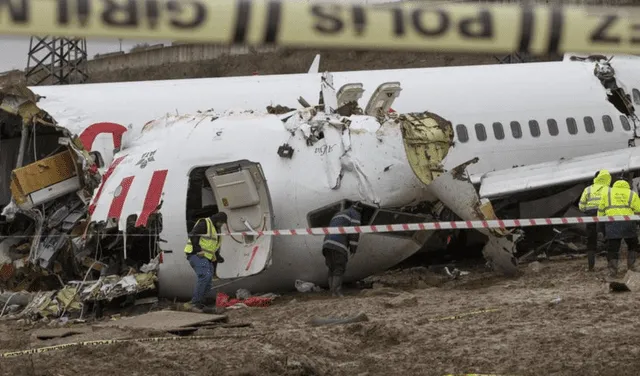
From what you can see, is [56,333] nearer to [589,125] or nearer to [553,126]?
[553,126]

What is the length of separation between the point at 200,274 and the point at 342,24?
31.6 ft

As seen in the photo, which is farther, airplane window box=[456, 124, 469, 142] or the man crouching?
airplane window box=[456, 124, 469, 142]

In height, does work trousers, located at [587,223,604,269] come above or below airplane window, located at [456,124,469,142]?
below

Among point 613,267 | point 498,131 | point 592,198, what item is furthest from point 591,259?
point 498,131

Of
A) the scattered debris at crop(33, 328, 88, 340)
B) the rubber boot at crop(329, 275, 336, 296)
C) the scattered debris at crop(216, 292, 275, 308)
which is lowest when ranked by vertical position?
the scattered debris at crop(216, 292, 275, 308)

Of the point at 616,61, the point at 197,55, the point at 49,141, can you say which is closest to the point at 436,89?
the point at 616,61

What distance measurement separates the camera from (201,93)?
21047mm

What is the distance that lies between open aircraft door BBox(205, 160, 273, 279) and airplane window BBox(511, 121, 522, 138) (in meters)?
6.27

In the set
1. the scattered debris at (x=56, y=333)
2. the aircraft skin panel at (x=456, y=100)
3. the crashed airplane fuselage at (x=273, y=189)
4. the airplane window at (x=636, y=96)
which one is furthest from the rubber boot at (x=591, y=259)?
the scattered debris at (x=56, y=333)

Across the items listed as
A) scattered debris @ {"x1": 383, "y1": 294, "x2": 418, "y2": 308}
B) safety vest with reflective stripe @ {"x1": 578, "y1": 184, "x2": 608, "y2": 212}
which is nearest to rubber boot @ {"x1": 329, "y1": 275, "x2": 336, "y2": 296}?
scattered debris @ {"x1": 383, "y1": 294, "x2": 418, "y2": 308}

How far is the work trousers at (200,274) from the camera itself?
53.5 ft

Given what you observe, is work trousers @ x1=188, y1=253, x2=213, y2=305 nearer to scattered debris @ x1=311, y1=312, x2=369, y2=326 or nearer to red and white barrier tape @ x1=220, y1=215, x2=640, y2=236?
red and white barrier tape @ x1=220, y1=215, x2=640, y2=236

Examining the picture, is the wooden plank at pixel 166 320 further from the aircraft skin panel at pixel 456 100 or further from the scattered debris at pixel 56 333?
the aircraft skin panel at pixel 456 100

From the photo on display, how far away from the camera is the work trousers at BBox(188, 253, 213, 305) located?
53.5ft
